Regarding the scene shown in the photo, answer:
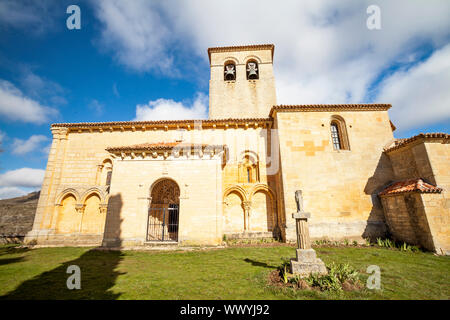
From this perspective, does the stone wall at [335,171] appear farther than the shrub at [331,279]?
Yes

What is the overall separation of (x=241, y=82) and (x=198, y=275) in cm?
1715

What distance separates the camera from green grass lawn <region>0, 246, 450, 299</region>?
171 inches

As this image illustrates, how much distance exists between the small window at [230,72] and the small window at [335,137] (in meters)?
10.7

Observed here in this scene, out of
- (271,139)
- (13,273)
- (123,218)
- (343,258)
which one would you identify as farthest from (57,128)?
(343,258)

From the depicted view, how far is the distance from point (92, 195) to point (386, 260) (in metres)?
16.8

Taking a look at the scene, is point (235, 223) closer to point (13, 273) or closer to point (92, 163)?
point (13, 273)

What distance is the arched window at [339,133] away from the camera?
40.7 feet

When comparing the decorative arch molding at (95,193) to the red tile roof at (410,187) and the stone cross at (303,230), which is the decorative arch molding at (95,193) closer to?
the stone cross at (303,230)

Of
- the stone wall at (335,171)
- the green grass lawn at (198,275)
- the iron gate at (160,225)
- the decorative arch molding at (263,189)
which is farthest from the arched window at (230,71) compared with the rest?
the green grass lawn at (198,275)

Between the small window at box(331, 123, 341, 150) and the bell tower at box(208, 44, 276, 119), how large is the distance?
5811 millimetres

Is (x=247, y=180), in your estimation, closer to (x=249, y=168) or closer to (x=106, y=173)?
(x=249, y=168)

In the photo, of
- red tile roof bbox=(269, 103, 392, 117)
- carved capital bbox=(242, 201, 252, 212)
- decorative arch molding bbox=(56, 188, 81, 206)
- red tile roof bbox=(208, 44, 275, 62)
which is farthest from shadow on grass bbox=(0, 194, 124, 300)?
red tile roof bbox=(208, 44, 275, 62)

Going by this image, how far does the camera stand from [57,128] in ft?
46.0

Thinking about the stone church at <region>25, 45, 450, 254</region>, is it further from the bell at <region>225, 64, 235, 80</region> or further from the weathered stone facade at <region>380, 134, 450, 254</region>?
the bell at <region>225, 64, 235, 80</region>
